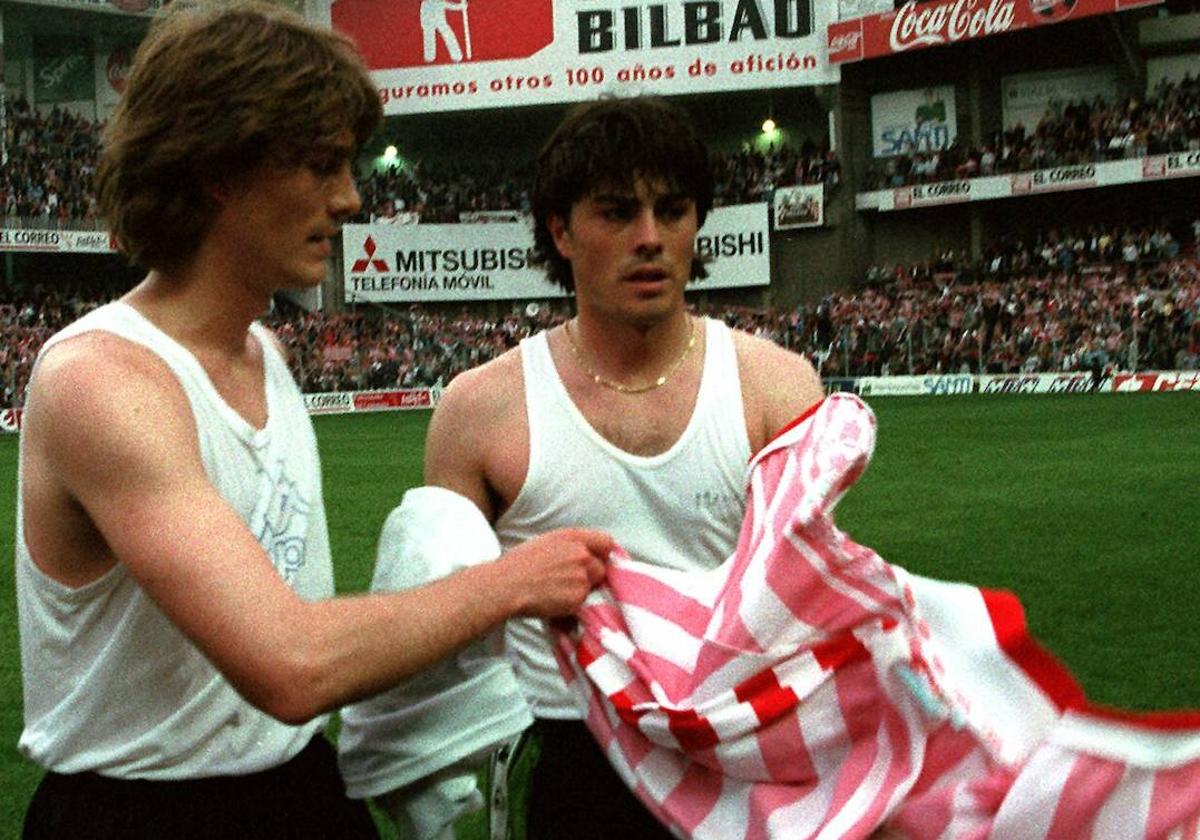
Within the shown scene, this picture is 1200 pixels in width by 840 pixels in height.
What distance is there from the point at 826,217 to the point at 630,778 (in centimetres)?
4142

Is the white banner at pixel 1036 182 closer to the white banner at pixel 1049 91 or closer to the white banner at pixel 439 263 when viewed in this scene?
the white banner at pixel 1049 91

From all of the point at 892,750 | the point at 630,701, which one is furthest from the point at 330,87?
the point at 892,750

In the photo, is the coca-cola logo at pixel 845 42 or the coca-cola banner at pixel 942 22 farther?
the coca-cola logo at pixel 845 42

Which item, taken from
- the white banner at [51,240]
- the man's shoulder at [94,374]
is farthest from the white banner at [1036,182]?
the man's shoulder at [94,374]

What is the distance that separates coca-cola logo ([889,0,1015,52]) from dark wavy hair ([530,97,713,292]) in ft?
123

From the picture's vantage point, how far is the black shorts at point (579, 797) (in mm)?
3006

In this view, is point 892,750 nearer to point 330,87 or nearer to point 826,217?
point 330,87

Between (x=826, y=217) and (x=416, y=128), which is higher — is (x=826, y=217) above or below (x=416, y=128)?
below

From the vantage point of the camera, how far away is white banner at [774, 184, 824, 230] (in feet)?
139

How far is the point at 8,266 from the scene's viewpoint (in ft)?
137

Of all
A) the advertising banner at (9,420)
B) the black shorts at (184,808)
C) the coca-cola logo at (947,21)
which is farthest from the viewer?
the coca-cola logo at (947,21)

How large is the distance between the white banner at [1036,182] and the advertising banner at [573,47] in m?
4.19

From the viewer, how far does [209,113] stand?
2.21 metres

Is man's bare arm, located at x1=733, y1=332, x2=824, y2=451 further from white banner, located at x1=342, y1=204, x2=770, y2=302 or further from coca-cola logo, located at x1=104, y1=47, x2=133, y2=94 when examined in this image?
coca-cola logo, located at x1=104, y1=47, x2=133, y2=94
